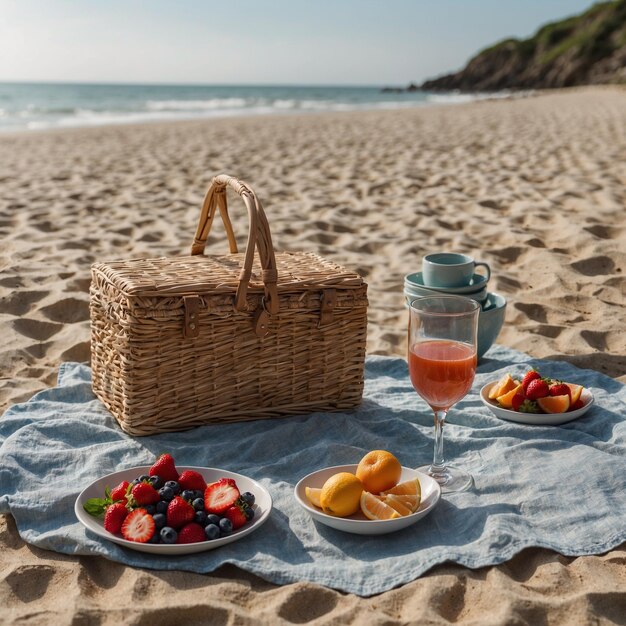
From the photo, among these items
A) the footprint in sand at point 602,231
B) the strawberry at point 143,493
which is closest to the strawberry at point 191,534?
the strawberry at point 143,493

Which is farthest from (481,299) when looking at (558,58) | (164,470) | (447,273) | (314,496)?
(558,58)

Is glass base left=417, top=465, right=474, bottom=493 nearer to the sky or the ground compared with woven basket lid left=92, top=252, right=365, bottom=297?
nearer to the ground

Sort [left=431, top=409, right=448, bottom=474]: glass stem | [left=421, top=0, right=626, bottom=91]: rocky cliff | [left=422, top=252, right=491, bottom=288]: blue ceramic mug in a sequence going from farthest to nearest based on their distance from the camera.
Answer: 1. [left=421, top=0, right=626, bottom=91]: rocky cliff
2. [left=422, top=252, right=491, bottom=288]: blue ceramic mug
3. [left=431, top=409, right=448, bottom=474]: glass stem

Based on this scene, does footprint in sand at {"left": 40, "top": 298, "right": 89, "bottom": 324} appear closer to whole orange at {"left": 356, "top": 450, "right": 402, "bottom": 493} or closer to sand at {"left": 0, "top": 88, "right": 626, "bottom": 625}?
sand at {"left": 0, "top": 88, "right": 626, "bottom": 625}

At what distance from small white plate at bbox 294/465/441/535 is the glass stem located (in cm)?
7

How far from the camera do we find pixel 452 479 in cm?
216

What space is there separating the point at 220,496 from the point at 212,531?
3.8 inches

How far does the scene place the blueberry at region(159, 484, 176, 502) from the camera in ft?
6.07

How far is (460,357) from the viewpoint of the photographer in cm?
194

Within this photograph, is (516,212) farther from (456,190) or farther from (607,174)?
(607,174)

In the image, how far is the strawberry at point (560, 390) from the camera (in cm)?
252

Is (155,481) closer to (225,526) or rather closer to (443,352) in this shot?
(225,526)

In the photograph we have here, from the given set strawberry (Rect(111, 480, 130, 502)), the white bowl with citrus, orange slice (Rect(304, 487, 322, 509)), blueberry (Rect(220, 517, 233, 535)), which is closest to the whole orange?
the white bowl with citrus

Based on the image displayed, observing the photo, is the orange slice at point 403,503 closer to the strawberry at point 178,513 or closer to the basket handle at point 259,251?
the strawberry at point 178,513
